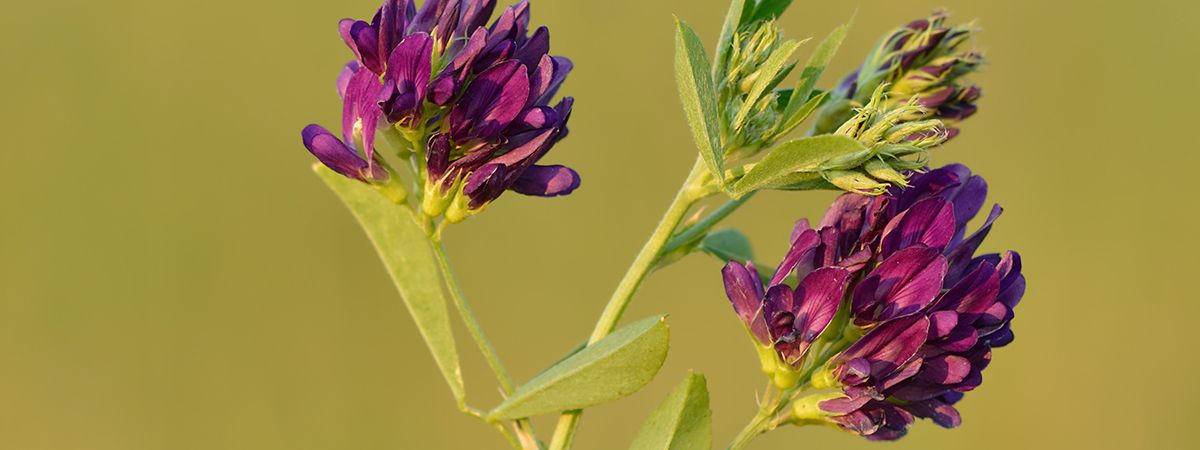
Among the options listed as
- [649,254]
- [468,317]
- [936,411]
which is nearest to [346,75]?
[468,317]

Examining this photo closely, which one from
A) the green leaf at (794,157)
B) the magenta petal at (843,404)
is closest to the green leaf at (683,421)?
the magenta petal at (843,404)

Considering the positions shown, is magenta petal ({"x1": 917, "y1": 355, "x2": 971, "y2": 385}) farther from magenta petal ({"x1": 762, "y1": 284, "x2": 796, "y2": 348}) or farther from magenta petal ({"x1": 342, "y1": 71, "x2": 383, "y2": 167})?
magenta petal ({"x1": 342, "y1": 71, "x2": 383, "y2": 167})

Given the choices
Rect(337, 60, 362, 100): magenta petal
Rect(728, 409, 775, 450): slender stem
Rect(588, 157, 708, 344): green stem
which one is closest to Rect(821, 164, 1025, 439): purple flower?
Rect(728, 409, 775, 450): slender stem

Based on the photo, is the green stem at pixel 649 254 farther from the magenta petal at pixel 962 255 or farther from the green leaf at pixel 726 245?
the magenta petal at pixel 962 255

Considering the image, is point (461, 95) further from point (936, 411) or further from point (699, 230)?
point (936, 411)

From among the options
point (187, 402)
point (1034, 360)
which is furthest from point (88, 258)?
point (1034, 360)

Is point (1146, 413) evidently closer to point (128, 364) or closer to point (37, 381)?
point (128, 364)

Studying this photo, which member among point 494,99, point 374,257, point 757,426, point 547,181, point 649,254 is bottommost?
point 374,257
